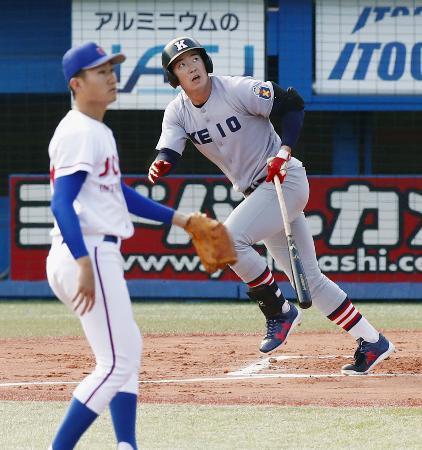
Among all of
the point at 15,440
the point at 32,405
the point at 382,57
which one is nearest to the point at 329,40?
the point at 382,57

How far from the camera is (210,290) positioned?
13.4 metres

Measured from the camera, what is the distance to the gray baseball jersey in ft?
23.4

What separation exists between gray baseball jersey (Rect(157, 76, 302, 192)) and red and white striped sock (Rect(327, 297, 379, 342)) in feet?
3.15

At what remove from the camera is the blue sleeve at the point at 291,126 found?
7188mm

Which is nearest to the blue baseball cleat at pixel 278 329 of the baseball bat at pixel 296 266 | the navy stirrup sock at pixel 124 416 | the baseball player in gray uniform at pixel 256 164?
the baseball player in gray uniform at pixel 256 164

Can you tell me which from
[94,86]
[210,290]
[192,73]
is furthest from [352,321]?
[210,290]

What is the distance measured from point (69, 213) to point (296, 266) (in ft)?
9.16

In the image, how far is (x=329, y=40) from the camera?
47.2 ft

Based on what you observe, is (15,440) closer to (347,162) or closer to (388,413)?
(388,413)

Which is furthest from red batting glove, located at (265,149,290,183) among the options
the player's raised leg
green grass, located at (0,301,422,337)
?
green grass, located at (0,301,422,337)

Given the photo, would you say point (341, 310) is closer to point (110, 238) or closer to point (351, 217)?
point (110, 238)

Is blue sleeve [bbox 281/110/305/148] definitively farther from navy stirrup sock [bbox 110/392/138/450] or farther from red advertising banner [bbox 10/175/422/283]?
red advertising banner [bbox 10/175/422/283]

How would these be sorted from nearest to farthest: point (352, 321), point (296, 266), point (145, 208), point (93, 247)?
point (93, 247), point (145, 208), point (296, 266), point (352, 321)

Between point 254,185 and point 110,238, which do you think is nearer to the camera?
point 110,238
